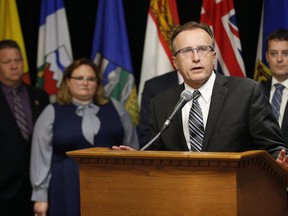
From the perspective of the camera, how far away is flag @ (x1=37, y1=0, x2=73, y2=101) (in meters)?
5.81

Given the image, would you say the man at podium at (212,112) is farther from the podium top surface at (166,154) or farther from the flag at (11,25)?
the flag at (11,25)

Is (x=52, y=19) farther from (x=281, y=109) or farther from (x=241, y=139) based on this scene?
(x=241, y=139)

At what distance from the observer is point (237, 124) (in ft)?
9.68

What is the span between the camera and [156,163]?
8.14 ft

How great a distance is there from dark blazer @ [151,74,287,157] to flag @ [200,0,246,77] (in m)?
2.37

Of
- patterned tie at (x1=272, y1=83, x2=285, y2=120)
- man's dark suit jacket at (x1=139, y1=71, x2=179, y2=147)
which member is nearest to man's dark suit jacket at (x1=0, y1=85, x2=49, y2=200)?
man's dark suit jacket at (x1=139, y1=71, x2=179, y2=147)

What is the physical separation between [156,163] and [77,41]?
3.78m

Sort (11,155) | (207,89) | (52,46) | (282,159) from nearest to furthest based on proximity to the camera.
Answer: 1. (282,159)
2. (207,89)
3. (11,155)
4. (52,46)

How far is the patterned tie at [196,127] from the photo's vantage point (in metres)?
2.98

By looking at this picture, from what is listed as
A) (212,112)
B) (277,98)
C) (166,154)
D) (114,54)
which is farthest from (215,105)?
(114,54)

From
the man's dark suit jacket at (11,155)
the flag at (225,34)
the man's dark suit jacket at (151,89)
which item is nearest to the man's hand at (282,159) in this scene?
the man's dark suit jacket at (151,89)

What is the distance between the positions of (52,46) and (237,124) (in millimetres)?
3237

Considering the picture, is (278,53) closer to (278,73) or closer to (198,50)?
(278,73)

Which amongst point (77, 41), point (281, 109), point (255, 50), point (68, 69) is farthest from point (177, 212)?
point (77, 41)
